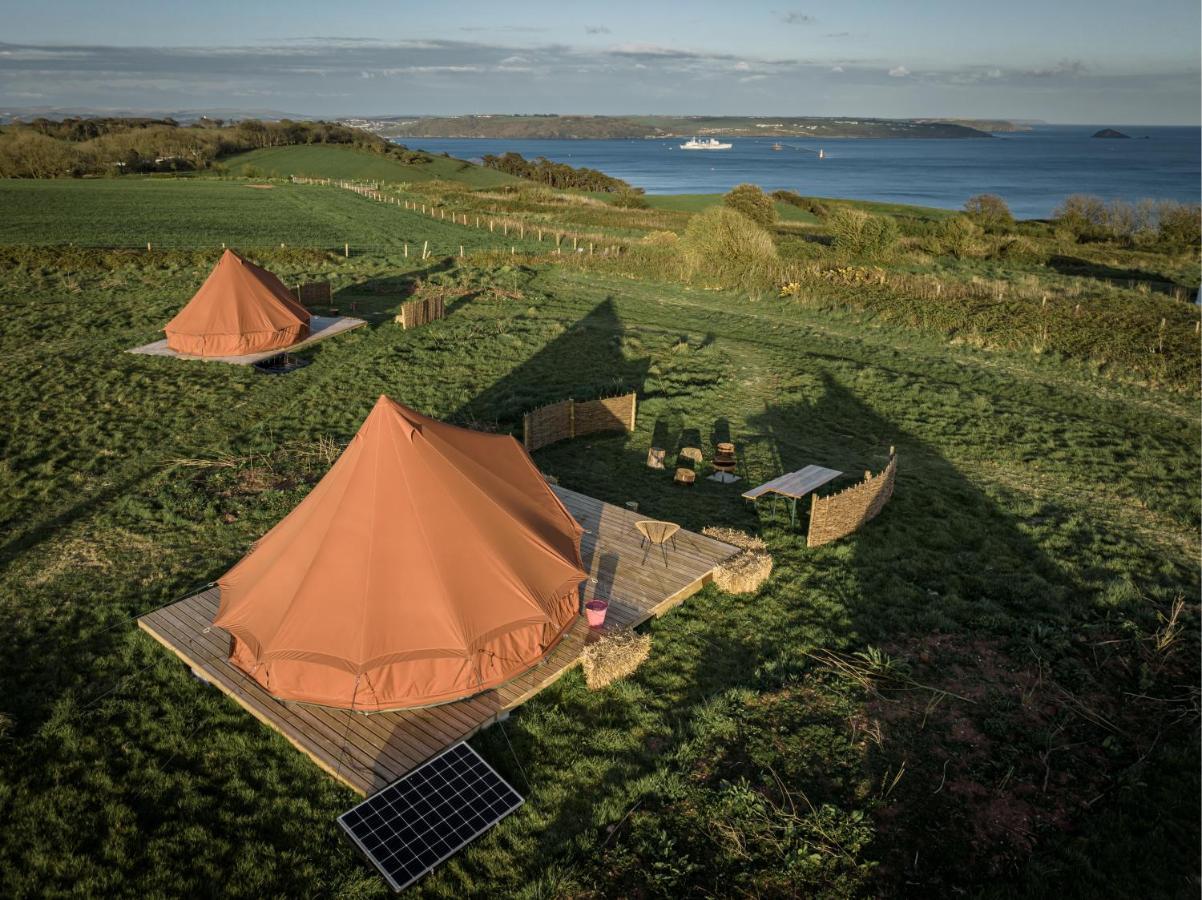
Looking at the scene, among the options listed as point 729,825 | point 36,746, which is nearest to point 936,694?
point 729,825

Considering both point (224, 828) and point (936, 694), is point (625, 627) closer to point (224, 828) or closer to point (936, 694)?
point (936, 694)

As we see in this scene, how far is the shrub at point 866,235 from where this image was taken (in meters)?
45.5

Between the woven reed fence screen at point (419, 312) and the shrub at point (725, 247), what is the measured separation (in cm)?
1667

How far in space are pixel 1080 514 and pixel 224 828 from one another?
16441mm

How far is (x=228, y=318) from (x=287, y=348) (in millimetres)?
1979

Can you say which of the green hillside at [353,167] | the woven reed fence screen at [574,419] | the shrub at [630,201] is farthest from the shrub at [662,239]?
the green hillside at [353,167]

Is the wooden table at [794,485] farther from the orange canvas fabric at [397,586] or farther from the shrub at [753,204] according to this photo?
the shrub at [753,204]

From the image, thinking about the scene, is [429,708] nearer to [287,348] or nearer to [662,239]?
[287,348]

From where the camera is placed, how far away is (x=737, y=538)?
534 inches

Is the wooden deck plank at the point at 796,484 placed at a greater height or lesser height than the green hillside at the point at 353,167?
lesser

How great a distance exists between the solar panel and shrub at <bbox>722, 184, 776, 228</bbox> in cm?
6050

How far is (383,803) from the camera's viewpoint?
7996 mm

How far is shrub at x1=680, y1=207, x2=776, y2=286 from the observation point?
133 feet

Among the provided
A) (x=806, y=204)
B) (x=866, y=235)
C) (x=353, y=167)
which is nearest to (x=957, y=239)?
(x=866, y=235)
